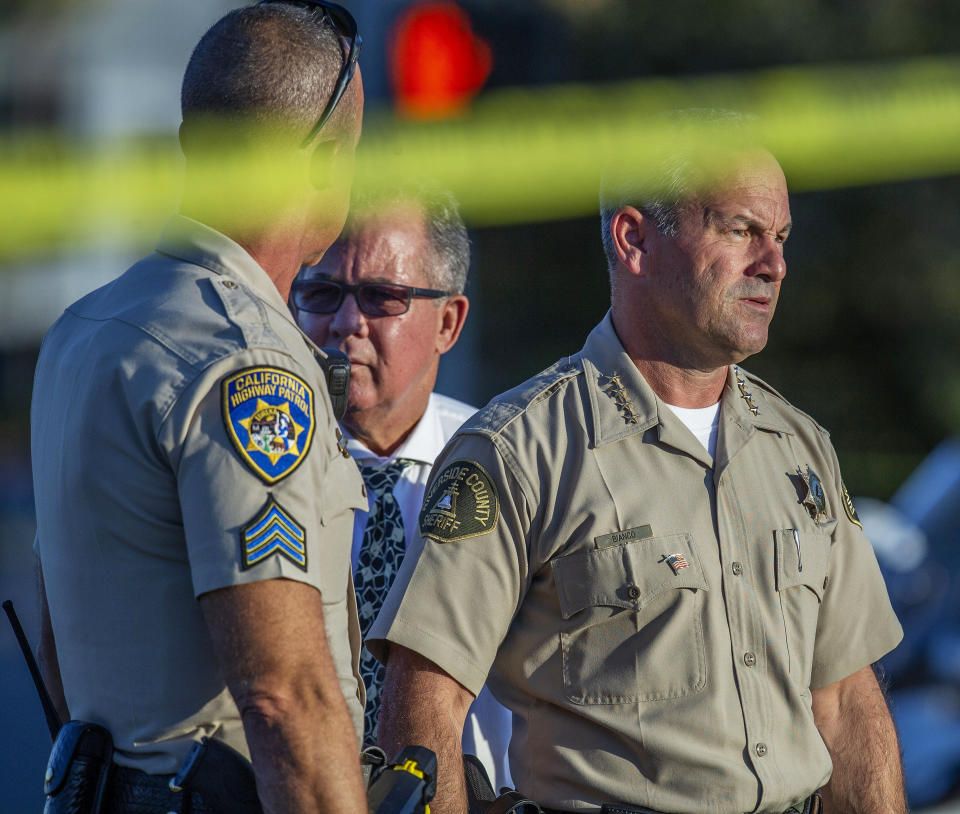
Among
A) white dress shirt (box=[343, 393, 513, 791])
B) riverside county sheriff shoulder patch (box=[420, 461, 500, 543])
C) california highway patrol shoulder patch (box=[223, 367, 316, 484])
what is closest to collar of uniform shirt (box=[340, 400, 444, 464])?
white dress shirt (box=[343, 393, 513, 791])

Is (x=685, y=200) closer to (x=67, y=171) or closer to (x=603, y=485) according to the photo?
(x=603, y=485)

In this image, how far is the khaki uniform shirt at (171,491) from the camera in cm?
160

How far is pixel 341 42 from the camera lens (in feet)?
6.38

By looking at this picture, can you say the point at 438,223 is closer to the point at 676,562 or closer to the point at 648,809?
the point at 676,562

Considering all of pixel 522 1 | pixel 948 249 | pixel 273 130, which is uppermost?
pixel 522 1


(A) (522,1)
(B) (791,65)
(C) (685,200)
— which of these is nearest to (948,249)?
(B) (791,65)

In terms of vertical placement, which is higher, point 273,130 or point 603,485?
point 273,130

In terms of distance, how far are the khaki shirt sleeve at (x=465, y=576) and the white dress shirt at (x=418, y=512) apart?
1.07ft

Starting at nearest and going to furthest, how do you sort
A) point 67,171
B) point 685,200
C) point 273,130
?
point 273,130 → point 685,200 → point 67,171

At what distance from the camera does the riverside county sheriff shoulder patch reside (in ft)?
7.57

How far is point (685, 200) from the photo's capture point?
2588mm

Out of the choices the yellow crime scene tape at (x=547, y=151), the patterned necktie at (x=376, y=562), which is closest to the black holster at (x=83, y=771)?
the yellow crime scene tape at (x=547, y=151)

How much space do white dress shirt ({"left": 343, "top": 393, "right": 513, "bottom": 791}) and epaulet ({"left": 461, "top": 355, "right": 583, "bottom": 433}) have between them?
345 mm

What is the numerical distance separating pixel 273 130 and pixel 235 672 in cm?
78
